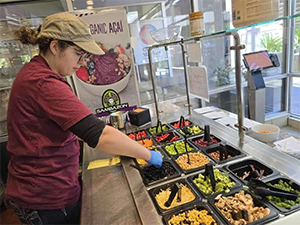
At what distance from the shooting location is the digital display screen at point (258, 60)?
2.66 meters

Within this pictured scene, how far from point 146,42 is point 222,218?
8.23ft

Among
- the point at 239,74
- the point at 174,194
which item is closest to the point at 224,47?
the point at 239,74

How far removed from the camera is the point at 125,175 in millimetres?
1159

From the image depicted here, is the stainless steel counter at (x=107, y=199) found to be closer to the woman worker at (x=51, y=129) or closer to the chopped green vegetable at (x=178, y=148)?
the woman worker at (x=51, y=129)

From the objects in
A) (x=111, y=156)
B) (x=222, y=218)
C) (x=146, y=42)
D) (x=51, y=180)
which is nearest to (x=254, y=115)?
(x=146, y=42)

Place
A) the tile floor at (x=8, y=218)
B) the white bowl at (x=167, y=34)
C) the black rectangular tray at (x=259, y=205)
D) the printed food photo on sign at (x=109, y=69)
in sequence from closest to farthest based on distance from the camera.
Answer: the black rectangular tray at (x=259, y=205) → the white bowl at (x=167, y=34) → the printed food photo on sign at (x=109, y=69) → the tile floor at (x=8, y=218)

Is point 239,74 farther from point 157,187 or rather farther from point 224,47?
point 224,47

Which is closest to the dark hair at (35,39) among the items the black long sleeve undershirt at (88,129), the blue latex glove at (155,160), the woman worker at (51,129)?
the woman worker at (51,129)

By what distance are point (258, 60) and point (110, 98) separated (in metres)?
1.88

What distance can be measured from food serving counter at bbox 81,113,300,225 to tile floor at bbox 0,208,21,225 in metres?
1.79

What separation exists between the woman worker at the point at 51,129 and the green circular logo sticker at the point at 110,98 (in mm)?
1400

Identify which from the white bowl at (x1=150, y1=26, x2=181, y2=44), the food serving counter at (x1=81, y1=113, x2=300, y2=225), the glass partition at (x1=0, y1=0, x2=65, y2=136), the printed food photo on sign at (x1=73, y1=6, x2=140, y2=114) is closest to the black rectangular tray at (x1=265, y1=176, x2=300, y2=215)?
the food serving counter at (x1=81, y1=113, x2=300, y2=225)

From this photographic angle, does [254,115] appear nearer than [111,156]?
No

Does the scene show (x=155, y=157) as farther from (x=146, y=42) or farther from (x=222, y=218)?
(x=146, y=42)
